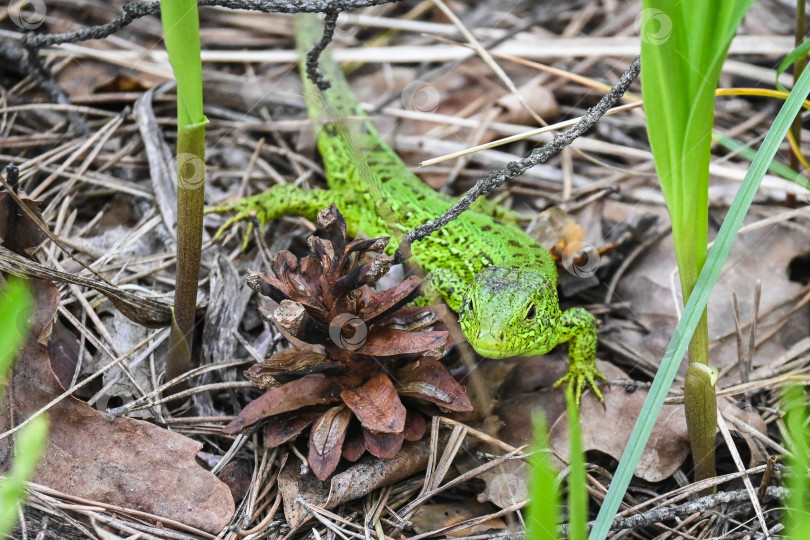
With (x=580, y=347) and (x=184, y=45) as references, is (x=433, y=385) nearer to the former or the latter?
(x=580, y=347)

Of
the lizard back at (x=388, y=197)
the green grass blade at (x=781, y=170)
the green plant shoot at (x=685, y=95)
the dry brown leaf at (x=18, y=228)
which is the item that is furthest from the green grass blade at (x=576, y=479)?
the green grass blade at (x=781, y=170)

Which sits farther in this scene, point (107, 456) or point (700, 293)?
point (107, 456)

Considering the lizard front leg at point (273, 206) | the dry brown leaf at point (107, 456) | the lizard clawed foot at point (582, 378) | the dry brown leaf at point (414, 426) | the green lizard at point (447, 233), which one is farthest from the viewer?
the lizard front leg at point (273, 206)

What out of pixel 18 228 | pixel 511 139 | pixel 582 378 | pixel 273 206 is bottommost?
pixel 582 378

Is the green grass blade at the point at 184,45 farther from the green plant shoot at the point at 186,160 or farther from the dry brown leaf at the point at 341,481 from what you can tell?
the dry brown leaf at the point at 341,481

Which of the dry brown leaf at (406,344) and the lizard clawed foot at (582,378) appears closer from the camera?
the dry brown leaf at (406,344)

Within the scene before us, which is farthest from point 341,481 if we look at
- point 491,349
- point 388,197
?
point 388,197

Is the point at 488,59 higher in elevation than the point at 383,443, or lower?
higher
